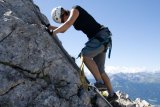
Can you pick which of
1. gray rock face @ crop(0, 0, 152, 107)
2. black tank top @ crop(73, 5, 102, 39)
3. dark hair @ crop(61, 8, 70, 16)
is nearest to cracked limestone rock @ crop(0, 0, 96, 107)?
gray rock face @ crop(0, 0, 152, 107)

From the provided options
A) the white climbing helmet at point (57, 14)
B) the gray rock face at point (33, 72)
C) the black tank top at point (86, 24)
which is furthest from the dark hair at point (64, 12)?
the gray rock face at point (33, 72)

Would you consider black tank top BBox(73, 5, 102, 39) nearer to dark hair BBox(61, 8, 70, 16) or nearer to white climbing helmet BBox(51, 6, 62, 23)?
dark hair BBox(61, 8, 70, 16)

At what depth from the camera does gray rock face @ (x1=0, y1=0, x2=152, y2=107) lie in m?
13.2

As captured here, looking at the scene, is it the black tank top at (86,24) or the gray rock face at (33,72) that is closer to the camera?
the gray rock face at (33,72)

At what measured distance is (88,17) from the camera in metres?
16.1

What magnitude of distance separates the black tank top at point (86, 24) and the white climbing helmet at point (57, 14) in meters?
0.82

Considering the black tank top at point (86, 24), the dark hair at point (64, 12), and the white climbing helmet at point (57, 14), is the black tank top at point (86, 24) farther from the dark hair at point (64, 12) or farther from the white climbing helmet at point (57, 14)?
the white climbing helmet at point (57, 14)

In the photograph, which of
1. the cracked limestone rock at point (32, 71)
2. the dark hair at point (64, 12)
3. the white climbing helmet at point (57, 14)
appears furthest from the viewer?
the dark hair at point (64, 12)

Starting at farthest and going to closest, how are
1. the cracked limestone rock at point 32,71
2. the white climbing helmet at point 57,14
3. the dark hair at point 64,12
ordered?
1. the dark hair at point 64,12
2. the white climbing helmet at point 57,14
3. the cracked limestone rock at point 32,71

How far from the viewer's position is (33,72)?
46.0 ft

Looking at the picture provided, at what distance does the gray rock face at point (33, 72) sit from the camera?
1323 centimetres

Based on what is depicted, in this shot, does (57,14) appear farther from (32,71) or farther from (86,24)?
(32,71)

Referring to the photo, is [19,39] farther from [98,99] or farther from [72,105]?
[98,99]

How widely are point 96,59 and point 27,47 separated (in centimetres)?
463
